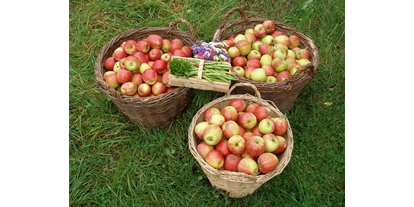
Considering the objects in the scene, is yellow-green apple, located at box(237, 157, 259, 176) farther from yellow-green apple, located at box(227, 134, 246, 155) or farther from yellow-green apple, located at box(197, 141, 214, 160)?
yellow-green apple, located at box(197, 141, 214, 160)

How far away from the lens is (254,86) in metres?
2.76

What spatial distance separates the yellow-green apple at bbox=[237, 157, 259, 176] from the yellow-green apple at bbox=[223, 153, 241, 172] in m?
0.04

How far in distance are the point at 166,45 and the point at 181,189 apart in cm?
144

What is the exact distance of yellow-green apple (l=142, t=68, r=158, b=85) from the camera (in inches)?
117

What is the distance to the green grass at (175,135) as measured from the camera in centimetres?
297

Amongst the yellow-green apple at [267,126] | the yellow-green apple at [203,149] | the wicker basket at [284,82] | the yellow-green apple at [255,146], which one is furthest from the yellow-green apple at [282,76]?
the yellow-green apple at [203,149]

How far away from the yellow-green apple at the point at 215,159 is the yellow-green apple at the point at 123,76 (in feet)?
3.63

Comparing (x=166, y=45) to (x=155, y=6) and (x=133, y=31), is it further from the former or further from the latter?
(x=155, y=6)

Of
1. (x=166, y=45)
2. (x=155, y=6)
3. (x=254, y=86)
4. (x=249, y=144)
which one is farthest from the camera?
(x=155, y=6)

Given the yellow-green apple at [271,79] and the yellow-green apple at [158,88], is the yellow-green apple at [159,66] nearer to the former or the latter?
the yellow-green apple at [158,88]

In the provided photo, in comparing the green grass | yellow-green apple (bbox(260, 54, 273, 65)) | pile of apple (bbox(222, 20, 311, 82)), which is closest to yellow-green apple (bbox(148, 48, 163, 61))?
the green grass

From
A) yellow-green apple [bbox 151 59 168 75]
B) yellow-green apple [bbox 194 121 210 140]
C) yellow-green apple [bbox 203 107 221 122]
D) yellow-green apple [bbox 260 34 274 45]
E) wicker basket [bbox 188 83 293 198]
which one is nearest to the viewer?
wicker basket [bbox 188 83 293 198]

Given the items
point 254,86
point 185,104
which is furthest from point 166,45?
point 254,86

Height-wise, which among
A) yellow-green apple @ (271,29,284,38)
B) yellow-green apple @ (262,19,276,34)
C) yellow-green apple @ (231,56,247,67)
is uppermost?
yellow-green apple @ (262,19,276,34)
